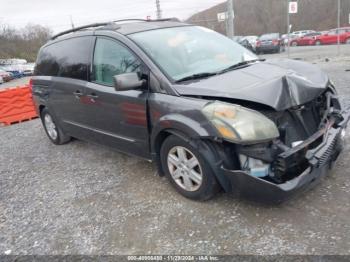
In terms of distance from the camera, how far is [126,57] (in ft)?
13.0

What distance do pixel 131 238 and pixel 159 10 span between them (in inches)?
1237

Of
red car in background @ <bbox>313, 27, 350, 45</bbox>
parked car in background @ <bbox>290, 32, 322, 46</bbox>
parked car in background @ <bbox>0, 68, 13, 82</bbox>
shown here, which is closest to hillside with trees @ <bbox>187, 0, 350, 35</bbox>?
parked car in background @ <bbox>290, 32, 322, 46</bbox>

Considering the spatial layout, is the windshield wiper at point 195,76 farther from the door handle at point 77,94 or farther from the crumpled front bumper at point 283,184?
the door handle at point 77,94

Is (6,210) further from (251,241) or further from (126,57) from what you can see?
(251,241)

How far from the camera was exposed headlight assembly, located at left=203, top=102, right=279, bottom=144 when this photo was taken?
2.91m

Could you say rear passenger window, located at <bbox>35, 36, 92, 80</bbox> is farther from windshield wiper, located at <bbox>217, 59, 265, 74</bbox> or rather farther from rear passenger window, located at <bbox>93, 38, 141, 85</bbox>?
windshield wiper, located at <bbox>217, 59, 265, 74</bbox>

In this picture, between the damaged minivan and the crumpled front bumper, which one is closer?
the crumpled front bumper

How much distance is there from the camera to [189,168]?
3.43 metres

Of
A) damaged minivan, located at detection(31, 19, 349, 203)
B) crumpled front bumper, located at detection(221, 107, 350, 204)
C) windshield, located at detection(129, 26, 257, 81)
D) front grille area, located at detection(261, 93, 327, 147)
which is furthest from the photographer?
windshield, located at detection(129, 26, 257, 81)

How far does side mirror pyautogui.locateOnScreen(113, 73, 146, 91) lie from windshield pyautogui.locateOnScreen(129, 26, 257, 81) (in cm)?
29

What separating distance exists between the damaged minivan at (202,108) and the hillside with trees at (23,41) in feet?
169

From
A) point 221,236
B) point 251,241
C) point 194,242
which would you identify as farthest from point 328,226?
point 194,242

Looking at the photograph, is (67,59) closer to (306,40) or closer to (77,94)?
(77,94)

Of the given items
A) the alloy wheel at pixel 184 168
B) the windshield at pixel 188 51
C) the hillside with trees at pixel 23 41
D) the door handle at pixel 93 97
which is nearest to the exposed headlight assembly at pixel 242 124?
the alloy wheel at pixel 184 168
